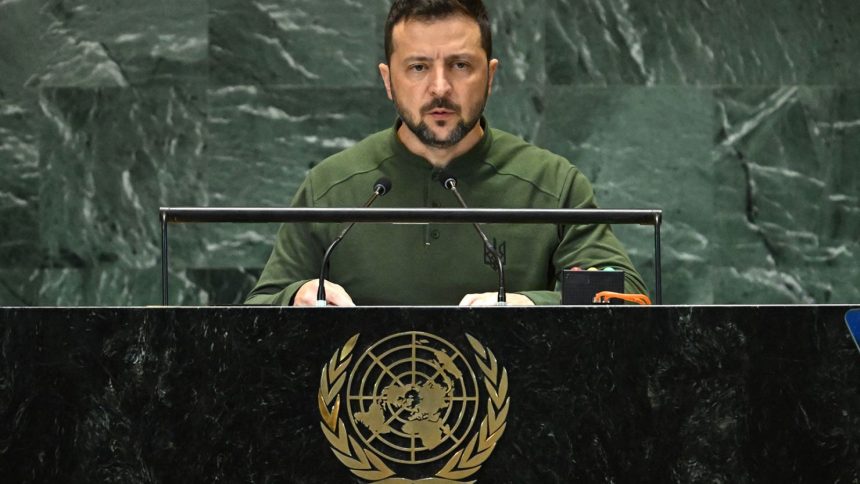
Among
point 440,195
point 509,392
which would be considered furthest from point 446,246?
point 509,392

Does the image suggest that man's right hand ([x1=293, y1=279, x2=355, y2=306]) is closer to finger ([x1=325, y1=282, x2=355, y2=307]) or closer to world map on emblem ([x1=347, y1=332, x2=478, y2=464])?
finger ([x1=325, y1=282, x2=355, y2=307])

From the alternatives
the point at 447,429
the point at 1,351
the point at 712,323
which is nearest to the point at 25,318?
the point at 1,351

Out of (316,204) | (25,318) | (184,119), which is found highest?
A: (184,119)

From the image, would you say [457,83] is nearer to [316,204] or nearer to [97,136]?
[316,204]

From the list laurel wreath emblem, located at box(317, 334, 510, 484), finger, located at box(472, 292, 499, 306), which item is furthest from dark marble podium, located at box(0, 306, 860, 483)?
finger, located at box(472, 292, 499, 306)

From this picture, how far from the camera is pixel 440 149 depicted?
334 cm

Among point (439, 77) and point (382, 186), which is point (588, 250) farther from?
point (382, 186)

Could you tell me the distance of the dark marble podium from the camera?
1.92 metres

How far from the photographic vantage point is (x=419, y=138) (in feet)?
10.9

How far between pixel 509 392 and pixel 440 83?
1.43 metres

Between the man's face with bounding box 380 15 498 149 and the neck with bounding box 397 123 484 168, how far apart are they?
5cm

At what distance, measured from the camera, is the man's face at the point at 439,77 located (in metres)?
3.19

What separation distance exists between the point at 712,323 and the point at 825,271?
292cm

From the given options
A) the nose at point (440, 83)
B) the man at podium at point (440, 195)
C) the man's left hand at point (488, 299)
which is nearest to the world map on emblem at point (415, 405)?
the man's left hand at point (488, 299)
